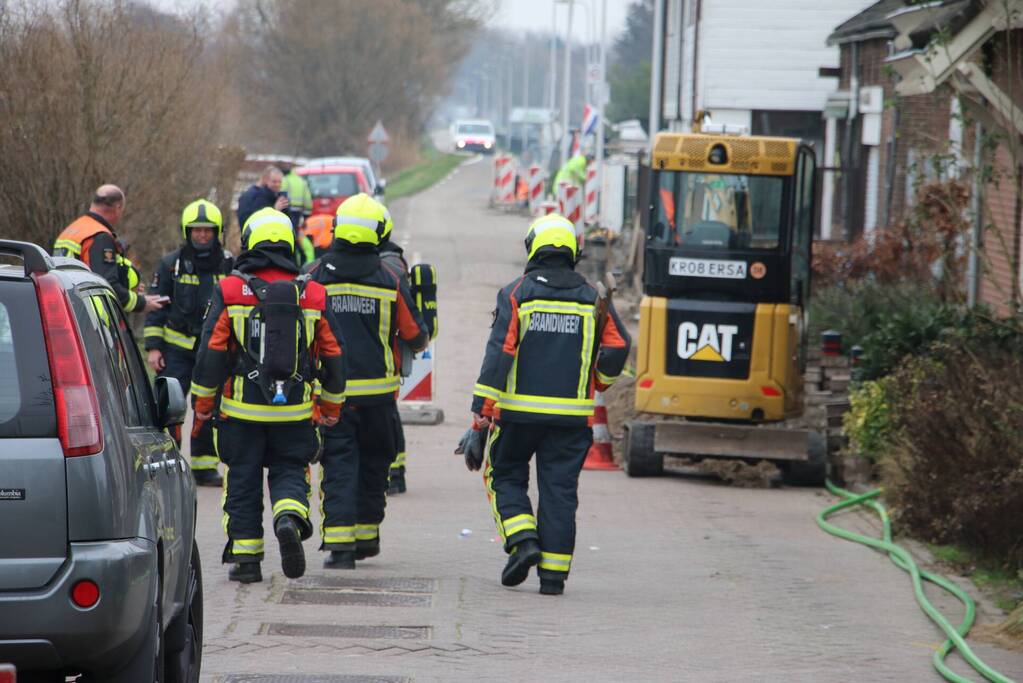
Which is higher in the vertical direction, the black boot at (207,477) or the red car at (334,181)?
the red car at (334,181)

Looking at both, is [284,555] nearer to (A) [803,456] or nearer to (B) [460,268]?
(A) [803,456]

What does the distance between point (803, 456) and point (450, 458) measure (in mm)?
2832

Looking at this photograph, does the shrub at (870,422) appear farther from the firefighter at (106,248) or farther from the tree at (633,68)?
the tree at (633,68)

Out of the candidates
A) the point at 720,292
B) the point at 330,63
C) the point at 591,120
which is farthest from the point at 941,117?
the point at 330,63

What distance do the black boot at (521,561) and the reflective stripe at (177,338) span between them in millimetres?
3423

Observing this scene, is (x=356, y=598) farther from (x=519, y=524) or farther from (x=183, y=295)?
(x=183, y=295)

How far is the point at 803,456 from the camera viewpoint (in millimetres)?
12578

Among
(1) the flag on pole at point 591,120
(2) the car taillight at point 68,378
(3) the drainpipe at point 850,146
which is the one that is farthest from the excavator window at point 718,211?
(1) the flag on pole at point 591,120

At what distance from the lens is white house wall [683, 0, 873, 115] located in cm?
2917

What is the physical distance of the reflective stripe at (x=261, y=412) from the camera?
25.4ft

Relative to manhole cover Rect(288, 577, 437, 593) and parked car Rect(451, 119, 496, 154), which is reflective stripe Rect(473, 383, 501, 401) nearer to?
manhole cover Rect(288, 577, 437, 593)

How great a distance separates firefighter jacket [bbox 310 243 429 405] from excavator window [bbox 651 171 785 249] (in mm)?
4719

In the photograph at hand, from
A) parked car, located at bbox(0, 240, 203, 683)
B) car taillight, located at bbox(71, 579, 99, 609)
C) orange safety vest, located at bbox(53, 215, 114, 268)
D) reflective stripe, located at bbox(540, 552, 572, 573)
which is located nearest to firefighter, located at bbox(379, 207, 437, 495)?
reflective stripe, located at bbox(540, 552, 572, 573)

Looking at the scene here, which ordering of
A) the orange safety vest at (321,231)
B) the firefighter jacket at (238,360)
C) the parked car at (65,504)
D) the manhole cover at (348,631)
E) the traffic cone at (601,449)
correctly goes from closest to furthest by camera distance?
1. the parked car at (65,504)
2. the manhole cover at (348,631)
3. the firefighter jacket at (238,360)
4. the orange safety vest at (321,231)
5. the traffic cone at (601,449)
